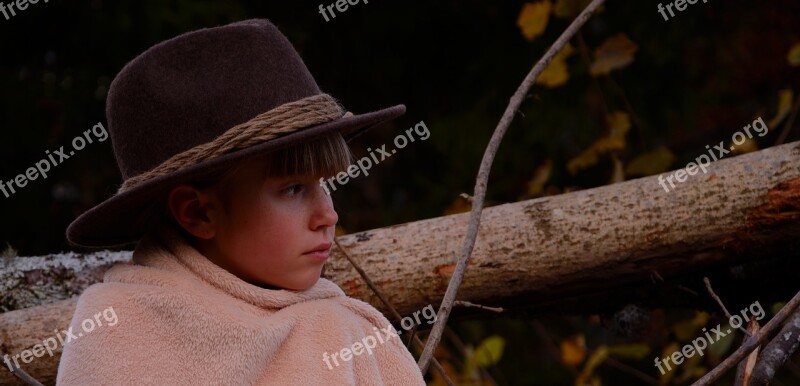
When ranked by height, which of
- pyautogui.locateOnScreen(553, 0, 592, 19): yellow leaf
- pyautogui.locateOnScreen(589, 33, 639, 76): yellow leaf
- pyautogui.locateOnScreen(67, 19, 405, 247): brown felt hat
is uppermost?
pyautogui.locateOnScreen(67, 19, 405, 247): brown felt hat

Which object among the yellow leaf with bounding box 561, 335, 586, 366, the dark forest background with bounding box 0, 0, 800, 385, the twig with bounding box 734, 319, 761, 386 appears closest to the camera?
the twig with bounding box 734, 319, 761, 386

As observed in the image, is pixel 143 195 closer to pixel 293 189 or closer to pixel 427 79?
pixel 293 189

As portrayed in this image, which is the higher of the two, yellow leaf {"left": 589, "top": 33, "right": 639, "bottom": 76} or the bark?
yellow leaf {"left": 589, "top": 33, "right": 639, "bottom": 76}

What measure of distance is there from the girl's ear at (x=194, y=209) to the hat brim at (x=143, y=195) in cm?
2

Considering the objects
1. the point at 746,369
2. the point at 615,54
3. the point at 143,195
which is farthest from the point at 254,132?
the point at 615,54

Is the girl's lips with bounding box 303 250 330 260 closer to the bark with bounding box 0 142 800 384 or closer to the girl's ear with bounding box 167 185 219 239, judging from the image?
the girl's ear with bounding box 167 185 219 239

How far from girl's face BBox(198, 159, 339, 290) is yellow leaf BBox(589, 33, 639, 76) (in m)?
1.48

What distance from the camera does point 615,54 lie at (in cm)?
284

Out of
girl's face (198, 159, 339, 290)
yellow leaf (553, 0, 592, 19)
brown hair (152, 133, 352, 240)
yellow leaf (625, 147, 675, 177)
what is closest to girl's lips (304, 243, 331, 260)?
girl's face (198, 159, 339, 290)

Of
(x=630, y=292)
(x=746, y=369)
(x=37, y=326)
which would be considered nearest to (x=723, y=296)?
(x=630, y=292)

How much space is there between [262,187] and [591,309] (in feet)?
4.12

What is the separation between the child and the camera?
1447 mm

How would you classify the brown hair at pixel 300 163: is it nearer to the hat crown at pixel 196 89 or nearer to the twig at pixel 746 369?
the hat crown at pixel 196 89

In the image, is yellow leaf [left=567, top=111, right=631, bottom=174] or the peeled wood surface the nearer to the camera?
the peeled wood surface
